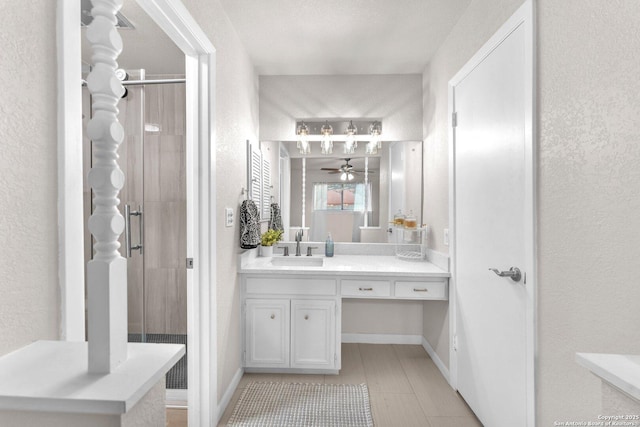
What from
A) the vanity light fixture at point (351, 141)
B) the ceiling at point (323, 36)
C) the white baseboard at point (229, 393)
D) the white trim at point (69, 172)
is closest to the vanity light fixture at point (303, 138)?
the vanity light fixture at point (351, 141)

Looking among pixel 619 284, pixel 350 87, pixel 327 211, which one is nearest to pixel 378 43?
pixel 350 87

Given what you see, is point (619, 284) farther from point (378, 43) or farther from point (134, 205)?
point (134, 205)

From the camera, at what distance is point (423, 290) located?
97.7 inches

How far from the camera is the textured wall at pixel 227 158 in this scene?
2.03m

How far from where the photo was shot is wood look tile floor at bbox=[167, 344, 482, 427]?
2055 mm

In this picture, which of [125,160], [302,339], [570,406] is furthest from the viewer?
[125,160]

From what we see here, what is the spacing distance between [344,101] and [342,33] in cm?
80

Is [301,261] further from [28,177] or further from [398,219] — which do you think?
[28,177]

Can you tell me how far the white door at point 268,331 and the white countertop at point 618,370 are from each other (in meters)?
1.97

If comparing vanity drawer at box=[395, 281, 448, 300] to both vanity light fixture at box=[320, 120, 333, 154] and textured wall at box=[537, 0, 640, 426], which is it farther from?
vanity light fixture at box=[320, 120, 333, 154]

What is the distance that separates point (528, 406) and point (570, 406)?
0.90ft

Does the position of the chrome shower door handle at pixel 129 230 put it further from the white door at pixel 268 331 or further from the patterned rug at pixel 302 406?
the patterned rug at pixel 302 406

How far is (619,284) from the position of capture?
3.38 ft

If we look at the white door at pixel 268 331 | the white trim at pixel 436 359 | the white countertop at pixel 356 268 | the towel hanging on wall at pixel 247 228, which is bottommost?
the white trim at pixel 436 359
